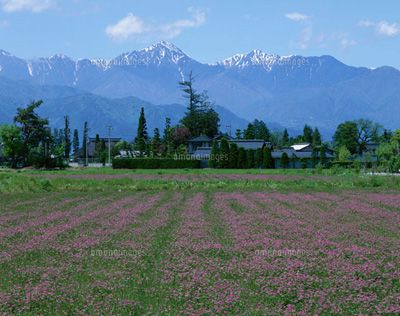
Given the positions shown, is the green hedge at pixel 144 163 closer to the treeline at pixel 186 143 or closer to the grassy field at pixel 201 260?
the treeline at pixel 186 143

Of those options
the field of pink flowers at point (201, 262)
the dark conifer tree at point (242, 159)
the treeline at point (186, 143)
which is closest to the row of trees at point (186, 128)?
the treeline at point (186, 143)

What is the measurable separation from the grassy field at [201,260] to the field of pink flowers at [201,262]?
3cm

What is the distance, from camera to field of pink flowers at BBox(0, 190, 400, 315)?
358 inches

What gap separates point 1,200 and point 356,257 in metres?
22.1

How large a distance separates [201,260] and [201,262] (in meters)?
0.20

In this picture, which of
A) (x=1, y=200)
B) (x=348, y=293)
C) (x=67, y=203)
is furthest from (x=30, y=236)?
(x=1, y=200)

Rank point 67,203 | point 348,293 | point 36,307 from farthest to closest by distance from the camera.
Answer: point 67,203 → point 348,293 → point 36,307

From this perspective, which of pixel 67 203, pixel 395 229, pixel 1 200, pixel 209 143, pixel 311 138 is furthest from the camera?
pixel 311 138

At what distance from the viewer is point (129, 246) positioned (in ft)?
47.3

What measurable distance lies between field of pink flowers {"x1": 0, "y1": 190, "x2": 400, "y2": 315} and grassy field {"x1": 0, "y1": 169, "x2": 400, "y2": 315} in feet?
0.08

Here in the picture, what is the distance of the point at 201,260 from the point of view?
12.3m

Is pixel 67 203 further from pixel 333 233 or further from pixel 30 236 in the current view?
pixel 333 233

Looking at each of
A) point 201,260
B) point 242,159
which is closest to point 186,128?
point 242,159

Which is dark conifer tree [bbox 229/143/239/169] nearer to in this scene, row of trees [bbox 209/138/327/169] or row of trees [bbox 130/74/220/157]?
row of trees [bbox 209/138/327/169]
